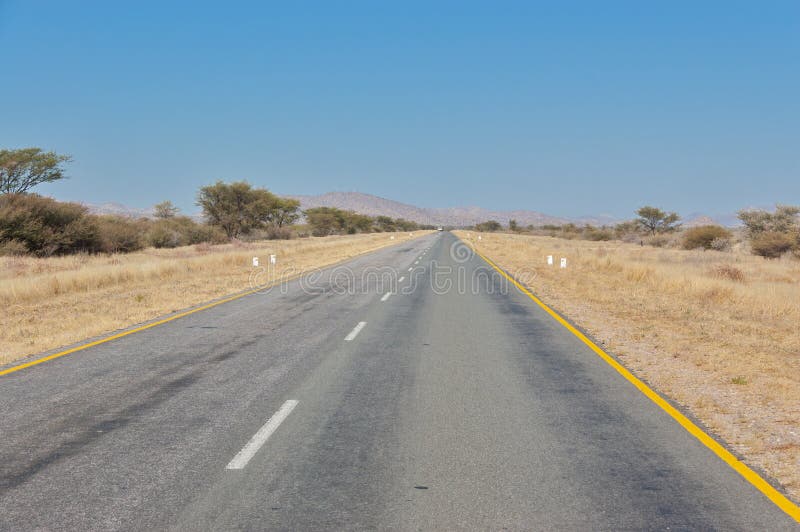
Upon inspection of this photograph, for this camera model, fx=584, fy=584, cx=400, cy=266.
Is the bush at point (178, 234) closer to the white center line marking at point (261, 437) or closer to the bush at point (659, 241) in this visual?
the white center line marking at point (261, 437)

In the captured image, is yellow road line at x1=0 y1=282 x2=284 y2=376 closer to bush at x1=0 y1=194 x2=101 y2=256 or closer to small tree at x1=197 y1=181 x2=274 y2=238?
bush at x1=0 y1=194 x2=101 y2=256

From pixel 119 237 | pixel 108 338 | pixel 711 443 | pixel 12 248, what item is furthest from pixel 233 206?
pixel 711 443

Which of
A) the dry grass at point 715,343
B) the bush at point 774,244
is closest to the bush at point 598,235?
the bush at point 774,244

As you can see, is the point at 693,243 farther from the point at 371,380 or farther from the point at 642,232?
the point at 371,380

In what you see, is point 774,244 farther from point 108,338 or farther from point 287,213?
point 287,213

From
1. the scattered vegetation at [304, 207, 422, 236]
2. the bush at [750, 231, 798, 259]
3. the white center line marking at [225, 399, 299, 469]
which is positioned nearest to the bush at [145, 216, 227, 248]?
the white center line marking at [225, 399, 299, 469]

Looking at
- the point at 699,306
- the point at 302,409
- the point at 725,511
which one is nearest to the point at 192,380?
the point at 302,409

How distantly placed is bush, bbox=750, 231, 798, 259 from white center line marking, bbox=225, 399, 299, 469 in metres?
37.0

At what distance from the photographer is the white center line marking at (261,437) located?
4.51m

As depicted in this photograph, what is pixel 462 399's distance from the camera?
633 centimetres

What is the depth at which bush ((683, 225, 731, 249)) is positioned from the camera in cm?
4562

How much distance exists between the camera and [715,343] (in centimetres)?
962

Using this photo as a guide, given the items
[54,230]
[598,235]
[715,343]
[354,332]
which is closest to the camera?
[715,343]

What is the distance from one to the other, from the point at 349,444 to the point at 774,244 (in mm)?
37808
